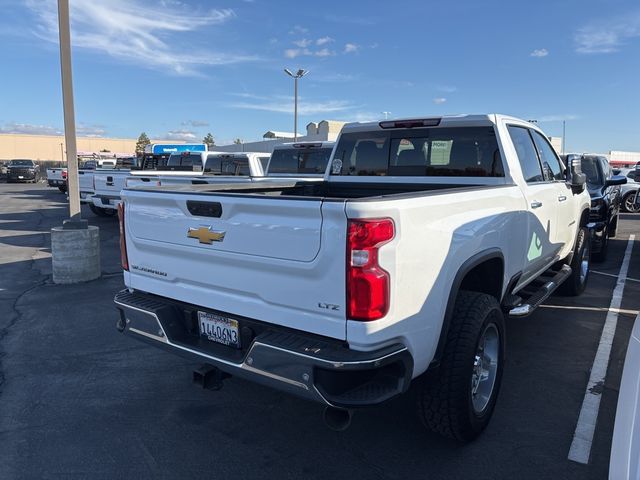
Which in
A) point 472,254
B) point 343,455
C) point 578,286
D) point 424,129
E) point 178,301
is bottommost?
point 343,455

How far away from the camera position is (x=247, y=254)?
275 cm

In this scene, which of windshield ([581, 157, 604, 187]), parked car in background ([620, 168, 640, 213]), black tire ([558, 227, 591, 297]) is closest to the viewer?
black tire ([558, 227, 591, 297])

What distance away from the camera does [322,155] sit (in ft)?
34.7

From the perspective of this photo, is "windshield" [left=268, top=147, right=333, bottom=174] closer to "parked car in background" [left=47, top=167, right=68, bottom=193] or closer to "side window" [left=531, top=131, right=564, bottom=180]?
"side window" [left=531, top=131, right=564, bottom=180]

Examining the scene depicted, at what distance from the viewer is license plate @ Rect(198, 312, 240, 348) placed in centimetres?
295

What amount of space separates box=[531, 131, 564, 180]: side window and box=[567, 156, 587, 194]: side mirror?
0.10 meters

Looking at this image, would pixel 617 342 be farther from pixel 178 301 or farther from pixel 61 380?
pixel 61 380

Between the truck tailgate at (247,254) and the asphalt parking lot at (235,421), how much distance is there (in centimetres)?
97

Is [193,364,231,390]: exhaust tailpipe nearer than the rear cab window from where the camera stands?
Yes

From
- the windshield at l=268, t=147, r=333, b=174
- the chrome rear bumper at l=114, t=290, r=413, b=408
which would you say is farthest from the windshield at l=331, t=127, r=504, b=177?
the windshield at l=268, t=147, r=333, b=174

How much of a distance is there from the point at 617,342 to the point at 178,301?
429 cm

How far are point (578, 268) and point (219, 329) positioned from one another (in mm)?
5098

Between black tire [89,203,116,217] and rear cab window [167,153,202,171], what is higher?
rear cab window [167,153,202,171]

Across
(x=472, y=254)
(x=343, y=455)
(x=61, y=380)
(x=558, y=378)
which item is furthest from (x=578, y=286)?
(x=61, y=380)
